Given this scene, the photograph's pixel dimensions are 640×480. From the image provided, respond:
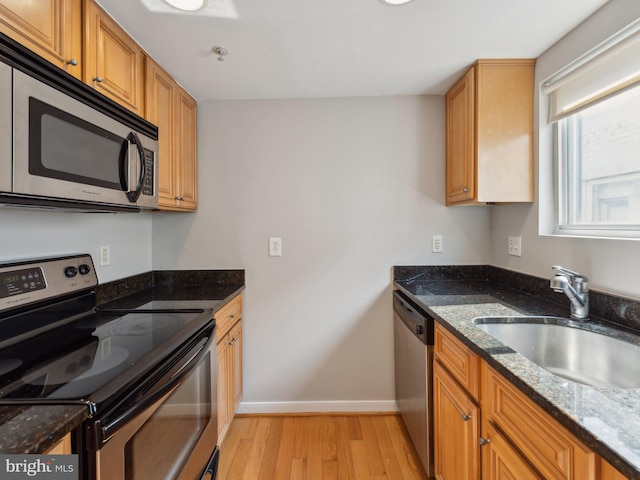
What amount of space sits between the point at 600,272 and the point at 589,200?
0.39 metres

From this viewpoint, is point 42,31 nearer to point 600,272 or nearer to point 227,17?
point 227,17

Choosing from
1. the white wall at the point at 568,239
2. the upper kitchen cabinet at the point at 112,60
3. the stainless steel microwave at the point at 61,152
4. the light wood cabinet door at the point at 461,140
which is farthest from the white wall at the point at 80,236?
the white wall at the point at 568,239

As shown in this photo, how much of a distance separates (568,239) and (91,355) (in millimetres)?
2021

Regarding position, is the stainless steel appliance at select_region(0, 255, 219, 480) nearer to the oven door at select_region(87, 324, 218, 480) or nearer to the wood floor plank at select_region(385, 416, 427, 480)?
the oven door at select_region(87, 324, 218, 480)

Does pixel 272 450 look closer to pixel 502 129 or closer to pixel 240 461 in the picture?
pixel 240 461

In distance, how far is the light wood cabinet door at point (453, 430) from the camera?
1174 mm

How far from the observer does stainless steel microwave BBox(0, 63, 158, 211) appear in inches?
33.5

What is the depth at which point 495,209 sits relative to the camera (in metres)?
2.17

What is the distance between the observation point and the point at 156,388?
979mm

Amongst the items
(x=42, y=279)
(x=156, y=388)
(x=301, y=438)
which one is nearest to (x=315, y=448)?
(x=301, y=438)

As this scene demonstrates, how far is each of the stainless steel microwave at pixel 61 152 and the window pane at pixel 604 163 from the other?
2.07 meters

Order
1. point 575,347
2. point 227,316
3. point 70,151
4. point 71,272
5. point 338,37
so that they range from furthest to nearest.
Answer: point 227,316 → point 338,37 → point 71,272 → point 575,347 → point 70,151

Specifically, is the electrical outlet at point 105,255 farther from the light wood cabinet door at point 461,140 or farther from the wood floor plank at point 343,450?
the light wood cabinet door at point 461,140

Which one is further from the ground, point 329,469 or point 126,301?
point 126,301
